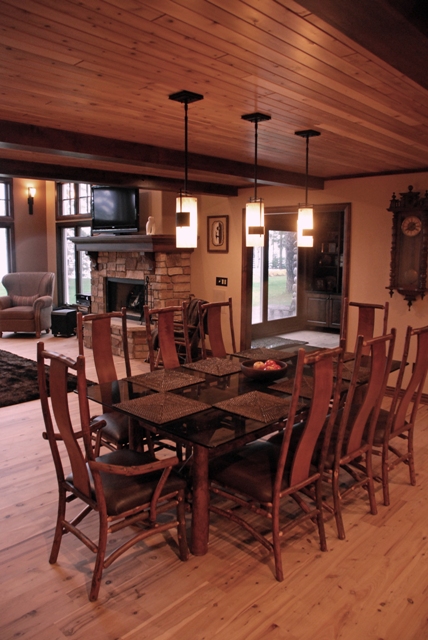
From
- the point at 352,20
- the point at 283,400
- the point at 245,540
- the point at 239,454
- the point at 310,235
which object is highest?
the point at 352,20

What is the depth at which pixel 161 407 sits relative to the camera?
9.02 ft

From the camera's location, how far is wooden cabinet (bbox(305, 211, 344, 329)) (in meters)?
9.22

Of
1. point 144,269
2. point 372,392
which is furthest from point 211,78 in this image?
point 144,269

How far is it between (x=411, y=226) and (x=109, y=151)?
10.0 feet

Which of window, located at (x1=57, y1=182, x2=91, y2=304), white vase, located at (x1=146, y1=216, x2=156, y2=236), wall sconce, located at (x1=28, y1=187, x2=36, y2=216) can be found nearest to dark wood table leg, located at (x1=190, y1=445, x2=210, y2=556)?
white vase, located at (x1=146, y1=216, x2=156, y2=236)

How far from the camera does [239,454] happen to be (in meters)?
2.90

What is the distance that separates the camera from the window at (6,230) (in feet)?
30.3

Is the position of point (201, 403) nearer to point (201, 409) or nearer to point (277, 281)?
point (201, 409)

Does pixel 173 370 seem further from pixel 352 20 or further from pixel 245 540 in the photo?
pixel 352 20

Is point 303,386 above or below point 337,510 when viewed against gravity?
above

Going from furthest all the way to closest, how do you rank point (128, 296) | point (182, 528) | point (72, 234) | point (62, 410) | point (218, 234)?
point (72, 234), point (128, 296), point (218, 234), point (182, 528), point (62, 410)

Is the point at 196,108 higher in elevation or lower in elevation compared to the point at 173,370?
higher

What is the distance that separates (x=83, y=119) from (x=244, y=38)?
5.19 ft

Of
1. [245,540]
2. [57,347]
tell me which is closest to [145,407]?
[245,540]
